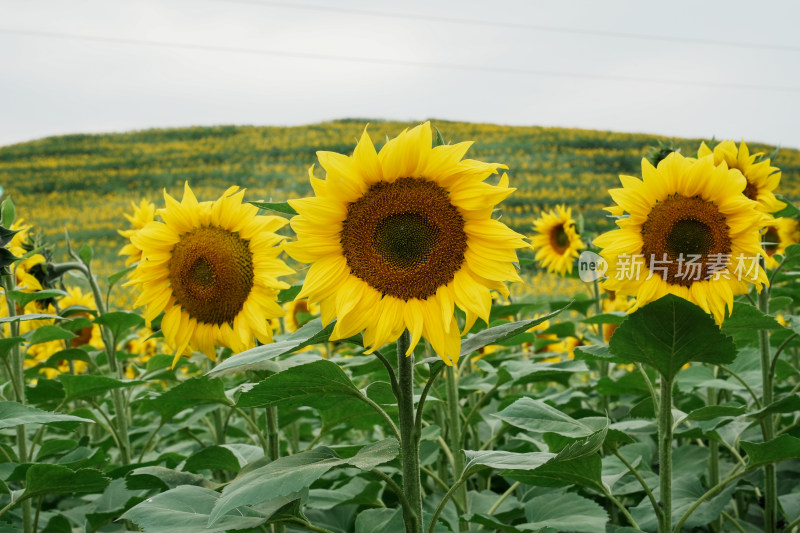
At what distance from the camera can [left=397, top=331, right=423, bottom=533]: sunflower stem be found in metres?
1.33

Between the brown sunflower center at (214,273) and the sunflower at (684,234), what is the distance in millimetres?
894

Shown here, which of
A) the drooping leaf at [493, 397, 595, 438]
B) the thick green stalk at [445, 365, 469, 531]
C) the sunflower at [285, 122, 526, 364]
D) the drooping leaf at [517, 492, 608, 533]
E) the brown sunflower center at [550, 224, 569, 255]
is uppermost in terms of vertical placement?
the brown sunflower center at [550, 224, 569, 255]

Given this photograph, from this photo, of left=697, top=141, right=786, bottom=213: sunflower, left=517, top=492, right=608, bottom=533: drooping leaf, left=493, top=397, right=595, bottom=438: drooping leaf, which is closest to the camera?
left=493, top=397, right=595, bottom=438: drooping leaf

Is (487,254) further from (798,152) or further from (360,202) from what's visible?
(798,152)

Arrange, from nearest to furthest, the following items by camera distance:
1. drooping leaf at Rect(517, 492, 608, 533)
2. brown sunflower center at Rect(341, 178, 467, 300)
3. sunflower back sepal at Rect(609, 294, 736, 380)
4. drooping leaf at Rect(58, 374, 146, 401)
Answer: brown sunflower center at Rect(341, 178, 467, 300), sunflower back sepal at Rect(609, 294, 736, 380), drooping leaf at Rect(517, 492, 608, 533), drooping leaf at Rect(58, 374, 146, 401)

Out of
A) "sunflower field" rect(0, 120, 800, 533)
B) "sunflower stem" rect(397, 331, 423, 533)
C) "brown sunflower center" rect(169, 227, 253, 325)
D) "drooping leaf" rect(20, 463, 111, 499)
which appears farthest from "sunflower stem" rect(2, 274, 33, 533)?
"sunflower stem" rect(397, 331, 423, 533)

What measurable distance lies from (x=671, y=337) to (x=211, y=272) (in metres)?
1.05

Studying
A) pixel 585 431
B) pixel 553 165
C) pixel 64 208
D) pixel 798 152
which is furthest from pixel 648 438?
pixel 798 152

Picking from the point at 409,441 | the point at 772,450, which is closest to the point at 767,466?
the point at 772,450

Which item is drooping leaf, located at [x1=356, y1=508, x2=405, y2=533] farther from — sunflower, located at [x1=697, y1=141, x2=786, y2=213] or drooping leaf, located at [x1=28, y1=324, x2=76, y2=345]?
sunflower, located at [x1=697, y1=141, x2=786, y2=213]

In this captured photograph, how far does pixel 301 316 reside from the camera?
7.10ft

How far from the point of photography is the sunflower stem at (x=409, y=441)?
133 cm

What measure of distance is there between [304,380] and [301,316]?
882 millimetres

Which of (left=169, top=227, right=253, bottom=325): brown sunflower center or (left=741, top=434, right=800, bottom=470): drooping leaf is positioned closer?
(left=741, top=434, right=800, bottom=470): drooping leaf
